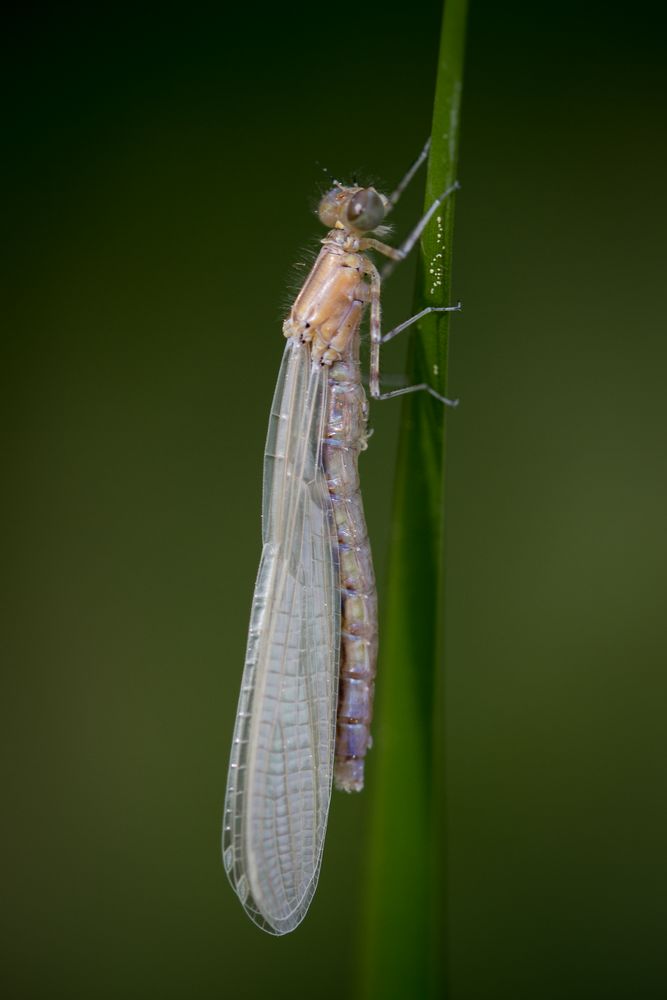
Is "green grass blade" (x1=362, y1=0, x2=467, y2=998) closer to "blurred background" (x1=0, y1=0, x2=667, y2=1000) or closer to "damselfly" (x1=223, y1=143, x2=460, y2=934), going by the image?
"damselfly" (x1=223, y1=143, x2=460, y2=934)

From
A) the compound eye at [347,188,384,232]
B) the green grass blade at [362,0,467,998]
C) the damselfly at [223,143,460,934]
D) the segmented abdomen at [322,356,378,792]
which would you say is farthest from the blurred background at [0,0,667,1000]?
the green grass blade at [362,0,467,998]

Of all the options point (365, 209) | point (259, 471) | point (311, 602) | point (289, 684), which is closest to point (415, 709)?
point (289, 684)

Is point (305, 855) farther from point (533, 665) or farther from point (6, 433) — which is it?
point (6, 433)

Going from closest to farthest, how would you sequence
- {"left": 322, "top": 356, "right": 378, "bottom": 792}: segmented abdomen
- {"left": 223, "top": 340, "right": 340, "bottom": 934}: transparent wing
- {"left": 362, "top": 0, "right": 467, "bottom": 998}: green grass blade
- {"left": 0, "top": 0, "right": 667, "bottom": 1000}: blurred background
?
{"left": 362, "top": 0, "right": 467, "bottom": 998}: green grass blade, {"left": 223, "top": 340, "right": 340, "bottom": 934}: transparent wing, {"left": 322, "top": 356, "right": 378, "bottom": 792}: segmented abdomen, {"left": 0, "top": 0, "right": 667, "bottom": 1000}: blurred background

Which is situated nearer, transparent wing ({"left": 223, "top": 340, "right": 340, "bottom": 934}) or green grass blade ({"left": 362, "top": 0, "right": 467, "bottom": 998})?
green grass blade ({"left": 362, "top": 0, "right": 467, "bottom": 998})

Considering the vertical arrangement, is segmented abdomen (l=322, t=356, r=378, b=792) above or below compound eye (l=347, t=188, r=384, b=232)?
below

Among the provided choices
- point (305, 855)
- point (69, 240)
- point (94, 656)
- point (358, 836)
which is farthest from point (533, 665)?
point (69, 240)

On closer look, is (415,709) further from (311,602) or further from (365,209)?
(365,209)

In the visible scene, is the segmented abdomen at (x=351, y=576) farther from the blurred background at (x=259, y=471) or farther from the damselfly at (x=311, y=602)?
the blurred background at (x=259, y=471)
